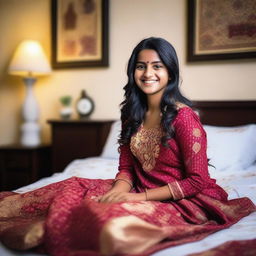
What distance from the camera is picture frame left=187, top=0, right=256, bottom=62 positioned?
2.93 m

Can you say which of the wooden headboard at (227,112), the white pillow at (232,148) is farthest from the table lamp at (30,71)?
the white pillow at (232,148)

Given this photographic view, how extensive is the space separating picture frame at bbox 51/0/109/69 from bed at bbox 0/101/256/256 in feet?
3.11

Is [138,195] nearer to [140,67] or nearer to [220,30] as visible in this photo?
[140,67]

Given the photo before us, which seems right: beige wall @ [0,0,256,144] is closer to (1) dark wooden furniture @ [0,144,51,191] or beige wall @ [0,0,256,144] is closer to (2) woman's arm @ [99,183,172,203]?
(1) dark wooden furniture @ [0,144,51,191]

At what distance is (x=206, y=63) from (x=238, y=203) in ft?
6.14

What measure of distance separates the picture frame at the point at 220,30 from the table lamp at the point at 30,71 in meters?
1.53

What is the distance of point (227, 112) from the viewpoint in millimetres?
2992

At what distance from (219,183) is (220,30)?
1.57m

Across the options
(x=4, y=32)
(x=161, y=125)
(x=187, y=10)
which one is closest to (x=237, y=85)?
(x=187, y=10)

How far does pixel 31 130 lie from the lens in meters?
3.67

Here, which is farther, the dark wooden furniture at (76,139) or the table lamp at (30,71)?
the table lamp at (30,71)

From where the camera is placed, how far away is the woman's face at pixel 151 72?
1510 millimetres

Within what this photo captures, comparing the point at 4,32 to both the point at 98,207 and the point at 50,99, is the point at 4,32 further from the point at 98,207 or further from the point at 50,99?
the point at 98,207

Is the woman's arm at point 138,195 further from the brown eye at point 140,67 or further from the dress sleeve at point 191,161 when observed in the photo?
the brown eye at point 140,67
